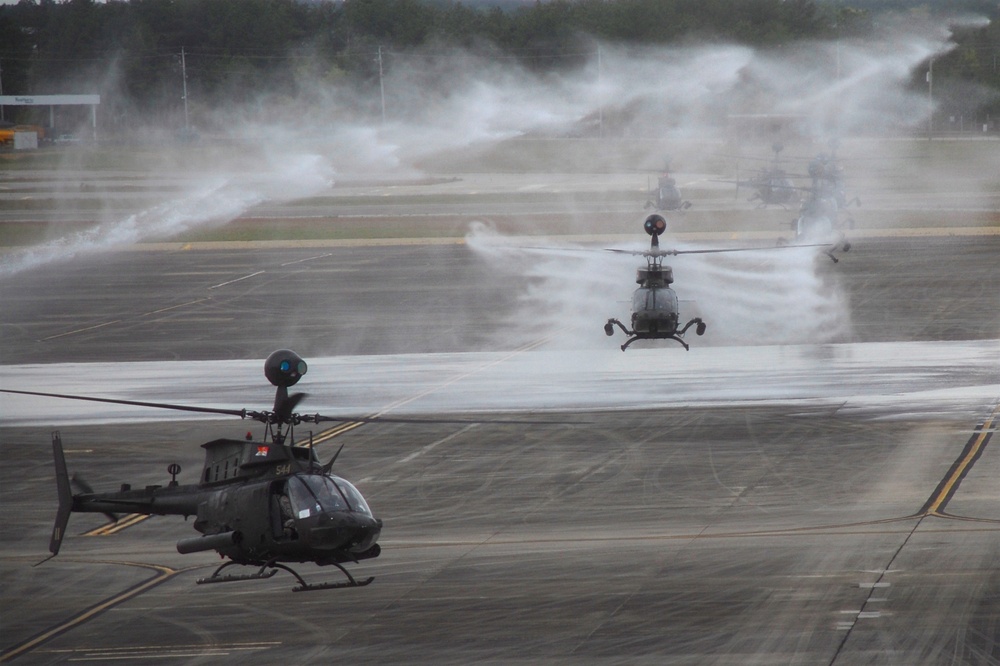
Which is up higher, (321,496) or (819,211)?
(819,211)

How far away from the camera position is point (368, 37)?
90562 millimetres

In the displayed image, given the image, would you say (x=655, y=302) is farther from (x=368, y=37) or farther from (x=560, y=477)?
(x=368, y=37)

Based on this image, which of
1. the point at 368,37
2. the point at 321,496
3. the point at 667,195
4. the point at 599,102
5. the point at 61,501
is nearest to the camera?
the point at 321,496

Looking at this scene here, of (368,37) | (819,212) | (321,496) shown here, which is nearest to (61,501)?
(321,496)

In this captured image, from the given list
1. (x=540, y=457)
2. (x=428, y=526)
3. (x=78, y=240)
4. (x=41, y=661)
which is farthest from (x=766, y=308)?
(x=78, y=240)

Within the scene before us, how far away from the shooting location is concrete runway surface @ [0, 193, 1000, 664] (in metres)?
22.8

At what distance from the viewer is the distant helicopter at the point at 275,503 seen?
2080 cm

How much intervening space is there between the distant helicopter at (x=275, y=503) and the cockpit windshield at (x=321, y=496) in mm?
16

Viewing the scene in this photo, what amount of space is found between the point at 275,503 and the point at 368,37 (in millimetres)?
72972

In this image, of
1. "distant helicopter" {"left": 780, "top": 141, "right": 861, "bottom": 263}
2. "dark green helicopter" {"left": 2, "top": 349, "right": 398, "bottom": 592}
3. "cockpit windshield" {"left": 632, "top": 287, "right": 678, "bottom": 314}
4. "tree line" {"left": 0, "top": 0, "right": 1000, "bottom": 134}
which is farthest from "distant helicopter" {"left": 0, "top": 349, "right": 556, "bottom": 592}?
"tree line" {"left": 0, "top": 0, "right": 1000, "bottom": 134}

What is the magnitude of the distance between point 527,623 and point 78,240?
236ft

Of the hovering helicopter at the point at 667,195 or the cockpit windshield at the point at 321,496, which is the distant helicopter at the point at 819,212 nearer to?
the hovering helicopter at the point at 667,195

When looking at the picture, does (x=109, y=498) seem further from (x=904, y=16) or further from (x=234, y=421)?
(x=904, y=16)

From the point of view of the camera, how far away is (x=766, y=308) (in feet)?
193
